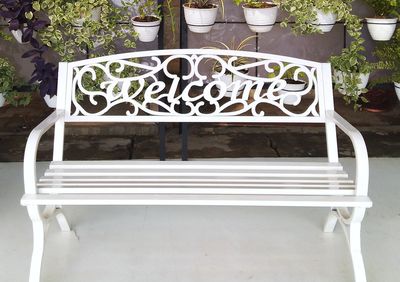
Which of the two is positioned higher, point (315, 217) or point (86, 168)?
point (86, 168)

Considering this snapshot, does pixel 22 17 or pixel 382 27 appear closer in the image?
pixel 22 17

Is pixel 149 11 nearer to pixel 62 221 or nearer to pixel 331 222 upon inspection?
pixel 62 221

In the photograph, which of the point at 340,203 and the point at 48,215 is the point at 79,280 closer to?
the point at 48,215

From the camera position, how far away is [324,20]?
4.09 metres

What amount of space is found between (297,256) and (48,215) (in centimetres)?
107

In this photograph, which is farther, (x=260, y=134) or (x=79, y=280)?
(x=260, y=134)

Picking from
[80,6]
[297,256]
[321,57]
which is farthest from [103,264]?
[321,57]

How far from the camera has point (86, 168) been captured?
2.73 metres

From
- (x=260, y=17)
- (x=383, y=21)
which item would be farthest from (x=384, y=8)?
(x=260, y=17)

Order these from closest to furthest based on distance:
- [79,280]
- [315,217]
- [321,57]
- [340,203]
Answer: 1. [340,203]
2. [79,280]
3. [315,217]
4. [321,57]

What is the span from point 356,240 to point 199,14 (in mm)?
1935

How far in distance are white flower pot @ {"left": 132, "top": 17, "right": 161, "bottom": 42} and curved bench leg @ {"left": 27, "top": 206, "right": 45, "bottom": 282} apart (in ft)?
5.85

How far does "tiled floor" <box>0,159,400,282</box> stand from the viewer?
104 inches

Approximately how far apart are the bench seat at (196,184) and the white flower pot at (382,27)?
1856 mm
